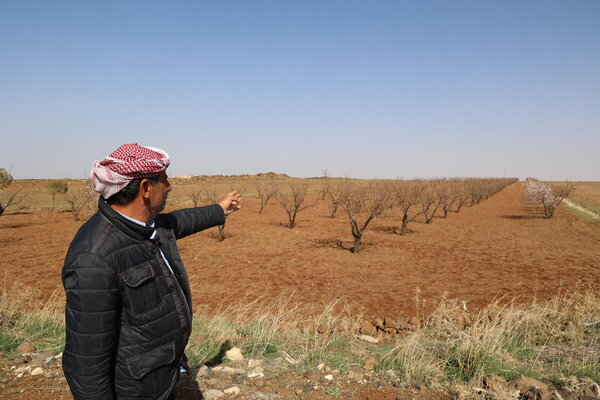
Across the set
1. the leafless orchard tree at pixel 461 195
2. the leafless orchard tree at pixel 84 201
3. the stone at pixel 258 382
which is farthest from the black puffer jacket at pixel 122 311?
the leafless orchard tree at pixel 461 195

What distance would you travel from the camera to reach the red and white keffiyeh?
147cm

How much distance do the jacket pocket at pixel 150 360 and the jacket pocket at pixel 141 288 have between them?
0.68 feet

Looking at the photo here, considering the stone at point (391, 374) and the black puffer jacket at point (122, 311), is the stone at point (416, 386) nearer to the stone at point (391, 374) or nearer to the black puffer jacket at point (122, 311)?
the stone at point (391, 374)

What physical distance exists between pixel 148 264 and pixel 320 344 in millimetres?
3043

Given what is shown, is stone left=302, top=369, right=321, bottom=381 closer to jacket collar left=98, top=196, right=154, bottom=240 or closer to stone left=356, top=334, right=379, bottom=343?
stone left=356, top=334, right=379, bottom=343

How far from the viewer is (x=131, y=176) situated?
1.51 meters

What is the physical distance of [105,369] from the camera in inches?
54.6

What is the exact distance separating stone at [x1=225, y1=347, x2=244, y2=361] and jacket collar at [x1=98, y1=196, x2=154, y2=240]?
8.12 ft

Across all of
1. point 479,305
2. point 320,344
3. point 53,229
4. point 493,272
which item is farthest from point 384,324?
point 53,229

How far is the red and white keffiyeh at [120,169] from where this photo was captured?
147 centimetres

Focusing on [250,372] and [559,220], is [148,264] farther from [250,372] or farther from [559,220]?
[559,220]

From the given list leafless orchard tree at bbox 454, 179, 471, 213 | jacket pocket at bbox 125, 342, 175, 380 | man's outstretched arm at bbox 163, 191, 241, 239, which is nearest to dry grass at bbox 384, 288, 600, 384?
man's outstretched arm at bbox 163, 191, 241, 239

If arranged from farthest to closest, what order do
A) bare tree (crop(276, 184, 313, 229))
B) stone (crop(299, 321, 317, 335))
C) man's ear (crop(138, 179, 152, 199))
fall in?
bare tree (crop(276, 184, 313, 229)) → stone (crop(299, 321, 317, 335)) → man's ear (crop(138, 179, 152, 199))

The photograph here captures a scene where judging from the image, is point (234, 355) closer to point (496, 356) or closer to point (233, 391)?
point (233, 391)
